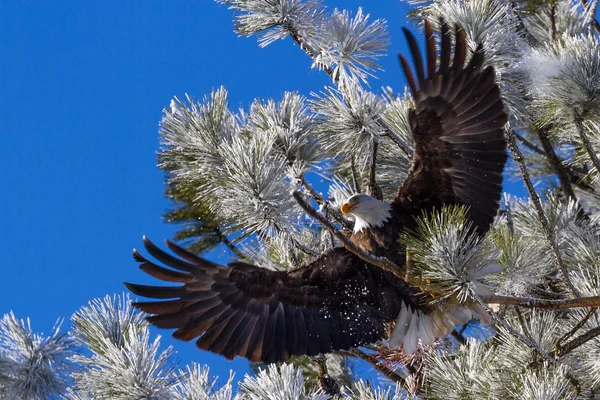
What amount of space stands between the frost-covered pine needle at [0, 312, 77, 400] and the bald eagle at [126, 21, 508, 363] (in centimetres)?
46

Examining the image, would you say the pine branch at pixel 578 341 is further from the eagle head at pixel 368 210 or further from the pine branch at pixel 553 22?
the pine branch at pixel 553 22

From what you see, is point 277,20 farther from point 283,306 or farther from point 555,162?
point 555,162

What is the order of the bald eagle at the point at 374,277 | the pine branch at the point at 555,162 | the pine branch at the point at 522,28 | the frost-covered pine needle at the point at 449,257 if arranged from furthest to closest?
1. the pine branch at the point at 555,162
2. the pine branch at the point at 522,28
3. the bald eagle at the point at 374,277
4. the frost-covered pine needle at the point at 449,257

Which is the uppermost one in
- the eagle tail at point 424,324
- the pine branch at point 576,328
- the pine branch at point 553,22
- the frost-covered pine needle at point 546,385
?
the pine branch at point 553,22

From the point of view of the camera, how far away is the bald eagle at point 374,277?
434cm

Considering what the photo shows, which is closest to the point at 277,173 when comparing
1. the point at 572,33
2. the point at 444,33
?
the point at 444,33

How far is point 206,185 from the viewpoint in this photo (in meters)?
4.78

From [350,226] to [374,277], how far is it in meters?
Answer: 0.34

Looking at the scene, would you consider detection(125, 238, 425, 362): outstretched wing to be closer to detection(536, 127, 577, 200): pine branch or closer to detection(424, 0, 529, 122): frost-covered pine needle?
detection(424, 0, 529, 122): frost-covered pine needle

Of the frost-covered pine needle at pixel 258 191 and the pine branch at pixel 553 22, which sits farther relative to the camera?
the pine branch at pixel 553 22

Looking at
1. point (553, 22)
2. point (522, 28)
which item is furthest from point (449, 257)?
point (553, 22)

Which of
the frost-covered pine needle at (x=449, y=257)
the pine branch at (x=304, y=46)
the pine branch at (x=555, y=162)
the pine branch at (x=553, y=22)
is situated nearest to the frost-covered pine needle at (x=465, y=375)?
the frost-covered pine needle at (x=449, y=257)

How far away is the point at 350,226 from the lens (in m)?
4.99

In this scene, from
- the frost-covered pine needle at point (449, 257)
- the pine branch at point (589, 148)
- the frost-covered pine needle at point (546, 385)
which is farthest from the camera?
the pine branch at point (589, 148)
